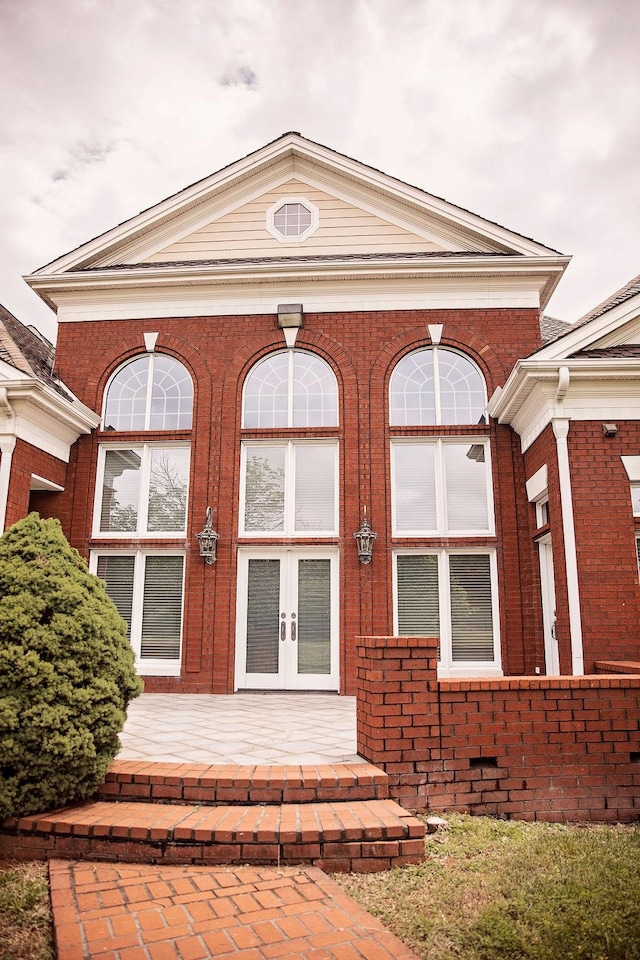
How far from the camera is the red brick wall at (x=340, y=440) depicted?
33.1 feet

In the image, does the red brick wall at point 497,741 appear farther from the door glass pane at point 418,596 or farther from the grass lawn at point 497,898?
the door glass pane at point 418,596

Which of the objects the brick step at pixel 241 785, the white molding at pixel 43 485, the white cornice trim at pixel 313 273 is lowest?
the brick step at pixel 241 785

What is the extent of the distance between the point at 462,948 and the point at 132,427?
9.74 meters

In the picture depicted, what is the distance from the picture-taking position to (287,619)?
10.4 m

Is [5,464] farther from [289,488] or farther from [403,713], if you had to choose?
[403,713]

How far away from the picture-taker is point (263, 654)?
10.3 metres

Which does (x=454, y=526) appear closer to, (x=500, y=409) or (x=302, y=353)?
(x=500, y=409)

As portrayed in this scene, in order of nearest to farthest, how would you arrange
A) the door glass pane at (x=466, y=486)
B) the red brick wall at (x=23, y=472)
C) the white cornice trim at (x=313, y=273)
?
the red brick wall at (x=23, y=472) → the door glass pane at (x=466, y=486) → the white cornice trim at (x=313, y=273)

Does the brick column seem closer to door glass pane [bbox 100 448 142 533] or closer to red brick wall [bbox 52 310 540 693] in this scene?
red brick wall [bbox 52 310 540 693]

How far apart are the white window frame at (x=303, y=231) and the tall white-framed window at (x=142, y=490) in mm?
4242

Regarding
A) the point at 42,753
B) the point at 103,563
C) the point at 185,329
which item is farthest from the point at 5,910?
the point at 185,329

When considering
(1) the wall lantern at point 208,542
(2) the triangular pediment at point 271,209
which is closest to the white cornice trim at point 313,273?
(2) the triangular pediment at point 271,209

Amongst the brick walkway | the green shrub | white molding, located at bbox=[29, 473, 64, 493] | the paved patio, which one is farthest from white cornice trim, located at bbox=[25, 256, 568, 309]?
the brick walkway

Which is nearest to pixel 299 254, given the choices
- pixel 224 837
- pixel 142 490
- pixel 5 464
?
pixel 142 490
